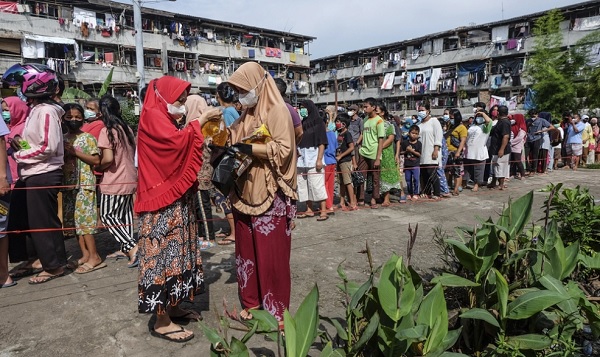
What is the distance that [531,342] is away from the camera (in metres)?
1.75

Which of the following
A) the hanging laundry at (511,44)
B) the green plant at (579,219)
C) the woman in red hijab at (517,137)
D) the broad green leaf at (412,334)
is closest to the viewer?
the broad green leaf at (412,334)

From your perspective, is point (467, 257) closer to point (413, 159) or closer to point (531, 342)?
point (531, 342)

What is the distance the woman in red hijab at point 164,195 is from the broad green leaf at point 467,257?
1.70 meters

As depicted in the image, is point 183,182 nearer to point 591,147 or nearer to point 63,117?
point 63,117

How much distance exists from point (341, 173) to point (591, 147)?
1120 centimetres

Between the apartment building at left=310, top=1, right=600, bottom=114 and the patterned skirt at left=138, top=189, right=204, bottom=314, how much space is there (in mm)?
27240

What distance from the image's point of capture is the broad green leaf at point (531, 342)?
1718 mm

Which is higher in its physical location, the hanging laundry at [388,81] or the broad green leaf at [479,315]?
the hanging laundry at [388,81]

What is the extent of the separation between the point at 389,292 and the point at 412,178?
6.05m

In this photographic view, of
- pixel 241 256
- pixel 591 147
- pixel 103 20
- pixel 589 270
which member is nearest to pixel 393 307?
pixel 241 256

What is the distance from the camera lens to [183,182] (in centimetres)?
261

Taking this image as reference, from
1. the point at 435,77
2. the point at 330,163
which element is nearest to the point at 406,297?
the point at 330,163

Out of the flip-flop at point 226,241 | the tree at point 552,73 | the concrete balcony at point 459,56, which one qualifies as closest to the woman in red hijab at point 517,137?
the flip-flop at point 226,241

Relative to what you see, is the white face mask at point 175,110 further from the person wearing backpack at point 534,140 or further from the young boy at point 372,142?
the person wearing backpack at point 534,140
